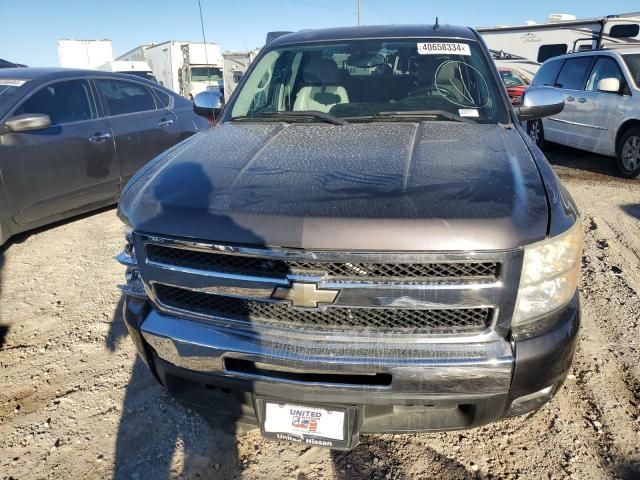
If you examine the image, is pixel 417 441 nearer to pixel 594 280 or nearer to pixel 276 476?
pixel 276 476

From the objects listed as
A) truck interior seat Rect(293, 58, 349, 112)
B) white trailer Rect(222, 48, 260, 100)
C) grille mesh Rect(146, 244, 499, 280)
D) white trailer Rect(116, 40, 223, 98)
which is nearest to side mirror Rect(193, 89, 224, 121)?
truck interior seat Rect(293, 58, 349, 112)

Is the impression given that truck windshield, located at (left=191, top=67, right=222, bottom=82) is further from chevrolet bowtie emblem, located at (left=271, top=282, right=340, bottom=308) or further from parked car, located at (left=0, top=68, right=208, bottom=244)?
chevrolet bowtie emblem, located at (left=271, top=282, right=340, bottom=308)

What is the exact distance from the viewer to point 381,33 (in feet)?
10.5

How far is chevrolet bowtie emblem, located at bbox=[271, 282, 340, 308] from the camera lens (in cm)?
165

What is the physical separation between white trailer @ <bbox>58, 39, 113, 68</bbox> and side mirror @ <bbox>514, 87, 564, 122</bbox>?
30338 mm

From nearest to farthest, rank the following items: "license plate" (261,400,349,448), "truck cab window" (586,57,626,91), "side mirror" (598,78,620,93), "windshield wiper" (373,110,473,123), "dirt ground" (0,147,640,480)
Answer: "license plate" (261,400,349,448) < "dirt ground" (0,147,640,480) < "windshield wiper" (373,110,473,123) < "side mirror" (598,78,620,93) < "truck cab window" (586,57,626,91)

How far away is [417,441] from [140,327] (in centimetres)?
138

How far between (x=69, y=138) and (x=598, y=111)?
24.4 feet

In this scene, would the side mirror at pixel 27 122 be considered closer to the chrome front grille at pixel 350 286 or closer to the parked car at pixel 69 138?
the parked car at pixel 69 138

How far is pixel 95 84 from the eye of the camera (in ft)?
17.6

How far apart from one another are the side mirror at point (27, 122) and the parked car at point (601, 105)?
19.4 feet

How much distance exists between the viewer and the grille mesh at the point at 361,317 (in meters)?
1.67

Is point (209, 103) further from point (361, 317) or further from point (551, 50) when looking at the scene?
point (551, 50)

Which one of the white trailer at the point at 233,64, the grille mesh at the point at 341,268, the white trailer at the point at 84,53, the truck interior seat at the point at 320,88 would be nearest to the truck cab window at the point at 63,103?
the truck interior seat at the point at 320,88
